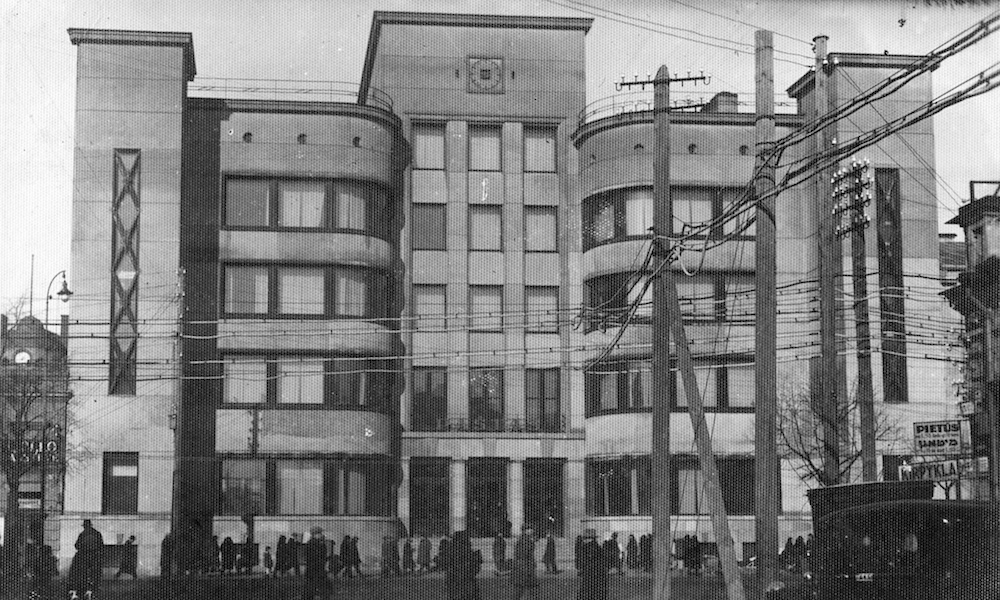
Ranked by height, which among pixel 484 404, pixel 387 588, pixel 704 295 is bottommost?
pixel 387 588

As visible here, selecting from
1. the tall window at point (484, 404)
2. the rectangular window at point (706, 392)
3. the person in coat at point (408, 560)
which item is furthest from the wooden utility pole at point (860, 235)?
the person in coat at point (408, 560)

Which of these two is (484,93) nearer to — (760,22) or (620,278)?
(620,278)

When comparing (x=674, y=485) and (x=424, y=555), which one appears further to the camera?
(x=674, y=485)

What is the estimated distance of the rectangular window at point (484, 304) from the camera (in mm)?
48594

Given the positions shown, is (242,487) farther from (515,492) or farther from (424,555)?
(515,492)

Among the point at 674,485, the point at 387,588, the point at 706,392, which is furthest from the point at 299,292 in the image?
the point at 674,485

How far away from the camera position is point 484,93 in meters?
49.6

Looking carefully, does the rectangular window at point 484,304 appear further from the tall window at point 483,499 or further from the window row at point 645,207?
the tall window at point 483,499

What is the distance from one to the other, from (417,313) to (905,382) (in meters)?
18.7

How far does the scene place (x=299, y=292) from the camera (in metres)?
45.8

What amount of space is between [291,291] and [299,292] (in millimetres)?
297

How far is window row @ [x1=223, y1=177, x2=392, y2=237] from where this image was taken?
151 feet

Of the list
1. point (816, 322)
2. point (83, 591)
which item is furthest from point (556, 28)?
point (83, 591)

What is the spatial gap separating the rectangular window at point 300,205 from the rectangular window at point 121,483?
33.3 feet
